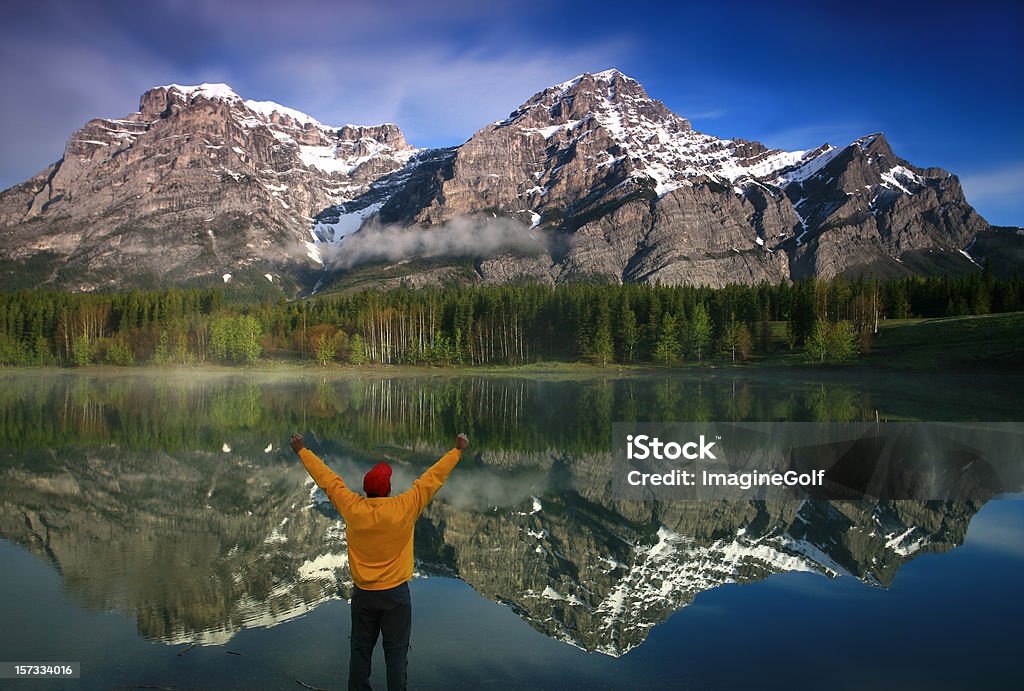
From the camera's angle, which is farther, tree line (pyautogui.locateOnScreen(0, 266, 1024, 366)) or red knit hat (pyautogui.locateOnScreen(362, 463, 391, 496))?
tree line (pyautogui.locateOnScreen(0, 266, 1024, 366))

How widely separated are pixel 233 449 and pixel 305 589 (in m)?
20.5

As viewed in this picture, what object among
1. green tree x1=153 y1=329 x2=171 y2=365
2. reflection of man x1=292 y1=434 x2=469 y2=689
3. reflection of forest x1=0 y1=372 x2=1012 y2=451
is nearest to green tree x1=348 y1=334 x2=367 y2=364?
green tree x1=153 y1=329 x2=171 y2=365

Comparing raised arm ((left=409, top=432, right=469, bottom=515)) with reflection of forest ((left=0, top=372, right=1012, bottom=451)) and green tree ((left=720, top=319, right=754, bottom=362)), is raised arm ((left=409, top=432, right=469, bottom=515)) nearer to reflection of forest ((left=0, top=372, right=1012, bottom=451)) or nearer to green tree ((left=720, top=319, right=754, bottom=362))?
reflection of forest ((left=0, top=372, right=1012, bottom=451))

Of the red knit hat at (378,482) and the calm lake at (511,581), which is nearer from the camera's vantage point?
the red knit hat at (378,482)

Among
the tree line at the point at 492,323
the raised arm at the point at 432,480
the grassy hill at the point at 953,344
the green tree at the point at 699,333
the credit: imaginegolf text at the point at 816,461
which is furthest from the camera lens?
the tree line at the point at 492,323

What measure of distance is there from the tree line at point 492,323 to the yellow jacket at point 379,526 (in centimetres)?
11205

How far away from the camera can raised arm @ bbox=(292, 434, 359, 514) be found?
7.94 meters

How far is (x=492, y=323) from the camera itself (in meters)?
135

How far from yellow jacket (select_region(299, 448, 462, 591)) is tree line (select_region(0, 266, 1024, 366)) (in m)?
112

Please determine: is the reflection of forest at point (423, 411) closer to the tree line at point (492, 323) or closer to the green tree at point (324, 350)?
the tree line at point (492, 323)

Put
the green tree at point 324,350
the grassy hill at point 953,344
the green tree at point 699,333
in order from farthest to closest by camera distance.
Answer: the green tree at point 324,350 → the green tree at point 699,333 → the grassy hill at point 953,344

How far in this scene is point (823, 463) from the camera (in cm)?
2748

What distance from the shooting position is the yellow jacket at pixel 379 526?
25.8 ft

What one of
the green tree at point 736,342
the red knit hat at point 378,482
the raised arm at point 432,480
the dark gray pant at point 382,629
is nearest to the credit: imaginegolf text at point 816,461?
the dark gray pant at point 382,629
